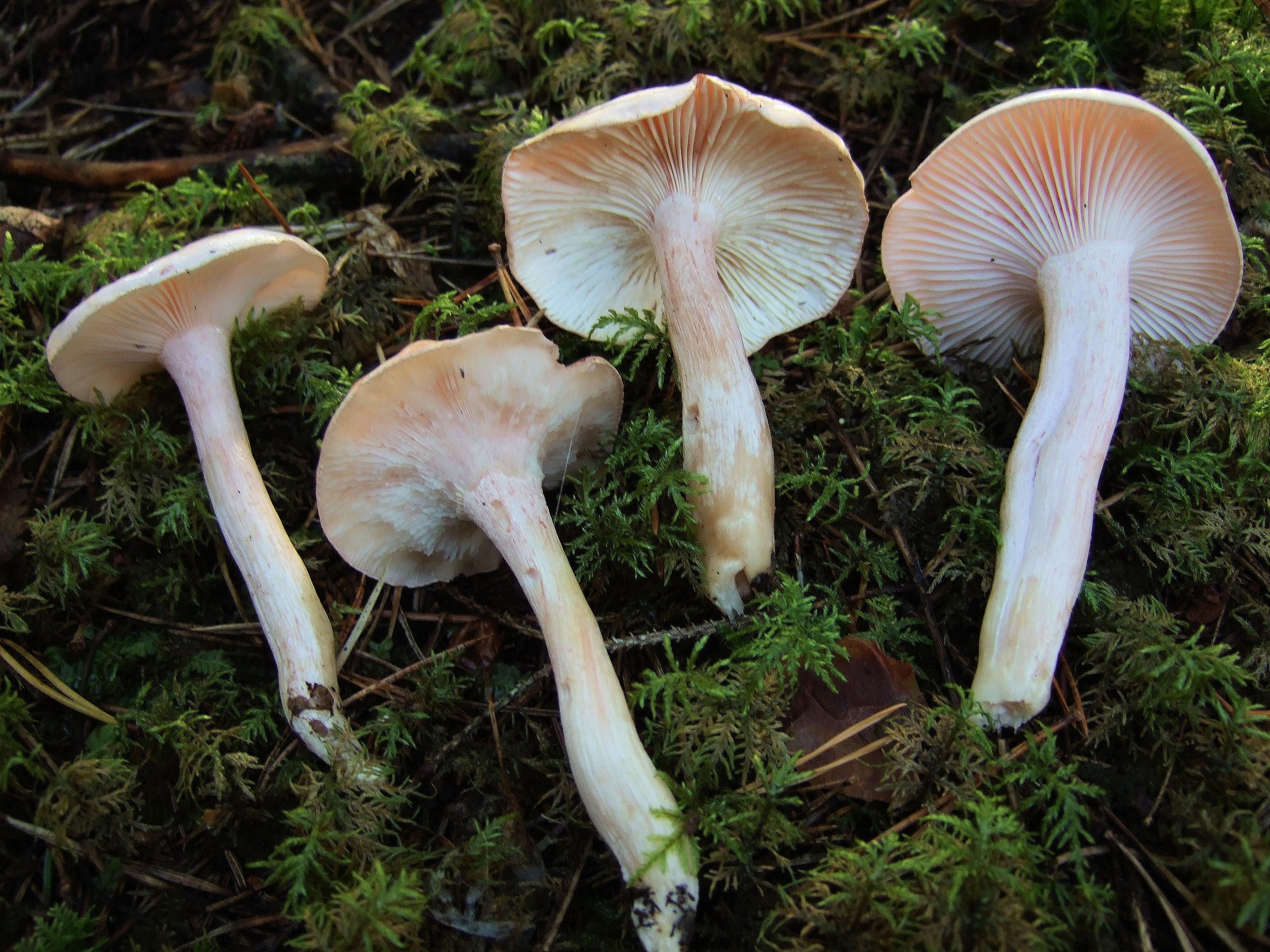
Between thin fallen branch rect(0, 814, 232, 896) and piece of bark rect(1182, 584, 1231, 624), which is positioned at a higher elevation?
piece of bark rect(1182, 584, 1231, 624)

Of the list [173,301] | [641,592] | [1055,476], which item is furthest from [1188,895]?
[173,301]

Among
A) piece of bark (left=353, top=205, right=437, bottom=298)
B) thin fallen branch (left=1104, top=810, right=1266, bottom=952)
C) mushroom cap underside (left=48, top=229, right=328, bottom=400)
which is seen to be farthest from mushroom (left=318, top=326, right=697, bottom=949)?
thin fallen branch (left=1104, top=810, right=1266, bottom=952)

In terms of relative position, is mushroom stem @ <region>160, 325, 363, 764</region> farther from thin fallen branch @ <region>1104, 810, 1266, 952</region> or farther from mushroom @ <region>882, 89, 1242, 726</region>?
thin fallen branch @ <region>1104, 810, 1266, 952</region>

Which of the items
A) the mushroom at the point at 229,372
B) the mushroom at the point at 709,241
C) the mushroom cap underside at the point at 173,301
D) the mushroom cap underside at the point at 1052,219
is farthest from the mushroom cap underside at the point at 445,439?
the mushroom cap underside at the point at 1052,219

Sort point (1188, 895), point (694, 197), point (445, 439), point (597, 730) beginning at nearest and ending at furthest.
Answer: point (1188, 895) → point (597, 730) → point (445, 439) → point (694, 197)

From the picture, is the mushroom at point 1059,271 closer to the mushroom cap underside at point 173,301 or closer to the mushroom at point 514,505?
the mushroom at point 514,505

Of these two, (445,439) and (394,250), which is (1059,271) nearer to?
(445,439)
